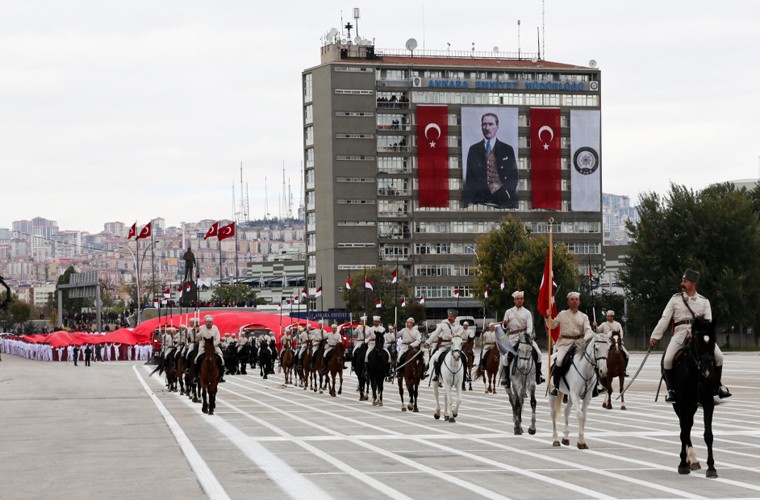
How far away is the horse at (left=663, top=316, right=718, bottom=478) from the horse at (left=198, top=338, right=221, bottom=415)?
53.5 ft

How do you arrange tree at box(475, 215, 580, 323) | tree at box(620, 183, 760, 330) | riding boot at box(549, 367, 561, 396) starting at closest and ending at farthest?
riding boot at box(549, 367, 561, 396) → tree at box(620, 183, 760, 330) → tree at box(475, 215, 580, 323)

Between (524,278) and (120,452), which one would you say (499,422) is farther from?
(524,278)

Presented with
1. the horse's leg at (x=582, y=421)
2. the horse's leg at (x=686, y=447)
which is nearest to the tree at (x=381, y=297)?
the horse's leg at (x=582, y=421)

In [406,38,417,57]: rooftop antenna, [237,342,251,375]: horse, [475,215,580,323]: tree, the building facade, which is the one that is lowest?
[237,342,251,375]: horse

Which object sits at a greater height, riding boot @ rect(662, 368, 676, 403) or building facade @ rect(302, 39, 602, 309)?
building facade @ rect(302, 39, 602, 309)

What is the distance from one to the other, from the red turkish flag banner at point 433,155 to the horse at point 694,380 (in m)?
145

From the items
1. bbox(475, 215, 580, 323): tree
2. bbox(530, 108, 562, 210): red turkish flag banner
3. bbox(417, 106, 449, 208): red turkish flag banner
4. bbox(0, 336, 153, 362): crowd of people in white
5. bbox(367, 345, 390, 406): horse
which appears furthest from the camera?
bbox(530, 108, 562, 210): red turkish flag banner

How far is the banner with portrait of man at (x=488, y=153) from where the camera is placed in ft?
527

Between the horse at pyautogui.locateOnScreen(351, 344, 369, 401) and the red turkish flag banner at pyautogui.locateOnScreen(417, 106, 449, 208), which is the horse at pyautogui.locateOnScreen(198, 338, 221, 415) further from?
the red turkish flag banner at pyautogui.locateOnScreen(417, 106, 449, 208)

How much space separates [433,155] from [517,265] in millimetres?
50620

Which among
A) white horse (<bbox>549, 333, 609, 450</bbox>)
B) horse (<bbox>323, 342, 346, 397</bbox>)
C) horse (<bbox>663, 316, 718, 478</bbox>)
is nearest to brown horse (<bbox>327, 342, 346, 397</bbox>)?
horse (<bbox>323, 342, 346, 397</bbox>)

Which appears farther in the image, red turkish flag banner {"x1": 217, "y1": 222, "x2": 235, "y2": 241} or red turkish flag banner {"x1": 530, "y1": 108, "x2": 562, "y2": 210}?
red turkish flag banner {"x1": 530, "y1": 108, "x2": 562, "y2": 210}

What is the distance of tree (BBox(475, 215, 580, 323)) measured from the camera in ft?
369

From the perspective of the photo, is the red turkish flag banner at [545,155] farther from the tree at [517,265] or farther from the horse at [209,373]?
the horse at [209,373]
